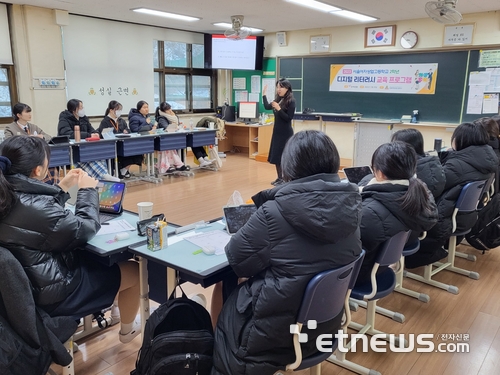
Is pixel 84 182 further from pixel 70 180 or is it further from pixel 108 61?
pixel 108 61

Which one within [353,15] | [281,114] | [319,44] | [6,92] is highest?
[353,15]

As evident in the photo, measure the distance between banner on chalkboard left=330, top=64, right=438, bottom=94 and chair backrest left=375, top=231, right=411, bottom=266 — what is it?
520 cm

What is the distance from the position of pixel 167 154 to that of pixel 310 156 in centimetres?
532

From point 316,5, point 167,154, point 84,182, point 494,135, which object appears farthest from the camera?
point 167,154

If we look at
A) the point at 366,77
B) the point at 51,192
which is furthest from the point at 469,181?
the point at 366,77

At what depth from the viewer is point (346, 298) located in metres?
1.69

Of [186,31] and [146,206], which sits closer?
[146,206]

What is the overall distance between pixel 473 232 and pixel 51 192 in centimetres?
315

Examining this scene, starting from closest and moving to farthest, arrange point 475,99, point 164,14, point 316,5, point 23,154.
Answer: point 23,154, point 316,5, point 475,99, point 164,14

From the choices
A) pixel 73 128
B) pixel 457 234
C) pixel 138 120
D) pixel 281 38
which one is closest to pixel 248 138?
pixel 281 38

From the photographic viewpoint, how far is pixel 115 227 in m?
2.16

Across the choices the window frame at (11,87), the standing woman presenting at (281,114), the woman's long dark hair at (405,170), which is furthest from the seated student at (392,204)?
the window frame at (11,87)

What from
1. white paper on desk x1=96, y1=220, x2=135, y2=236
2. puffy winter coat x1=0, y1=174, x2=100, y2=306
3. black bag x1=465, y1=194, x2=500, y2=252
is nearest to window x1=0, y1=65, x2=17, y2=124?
white paper on desk x1=96, y1=220, x2=135, y2=236

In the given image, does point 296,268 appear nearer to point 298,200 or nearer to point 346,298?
point 298,200
